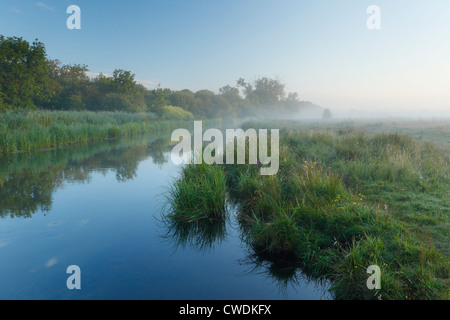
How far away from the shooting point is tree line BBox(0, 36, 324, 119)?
939 inches

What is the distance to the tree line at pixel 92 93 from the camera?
2386 cm

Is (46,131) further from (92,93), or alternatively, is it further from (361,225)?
(92,93)

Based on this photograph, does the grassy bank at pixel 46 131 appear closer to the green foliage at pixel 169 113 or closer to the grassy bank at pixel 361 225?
the grassy bank at pixel 361 225

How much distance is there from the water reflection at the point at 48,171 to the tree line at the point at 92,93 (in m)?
10.1

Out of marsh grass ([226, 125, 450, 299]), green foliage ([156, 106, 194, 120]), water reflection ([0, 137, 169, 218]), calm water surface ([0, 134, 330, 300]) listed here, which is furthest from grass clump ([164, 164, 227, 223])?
green foliage ([156, 106, 194, 120])

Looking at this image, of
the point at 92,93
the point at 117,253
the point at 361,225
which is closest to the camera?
the point at 361,225

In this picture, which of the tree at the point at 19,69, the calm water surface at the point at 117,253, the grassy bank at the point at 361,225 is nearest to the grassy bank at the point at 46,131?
the calm water surface at the point at 117,253

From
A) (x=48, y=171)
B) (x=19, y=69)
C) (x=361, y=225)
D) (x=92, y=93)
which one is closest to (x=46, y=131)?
(x=48, y=171)

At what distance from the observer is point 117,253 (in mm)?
4574

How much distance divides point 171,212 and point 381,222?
416cm

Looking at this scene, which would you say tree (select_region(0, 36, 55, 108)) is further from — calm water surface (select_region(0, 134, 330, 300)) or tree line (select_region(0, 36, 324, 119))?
calm water surface (select_region(0, 134, 330, 300))

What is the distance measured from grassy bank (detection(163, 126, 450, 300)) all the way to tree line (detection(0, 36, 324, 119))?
21.7 metres

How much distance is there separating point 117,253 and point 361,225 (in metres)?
3.99
